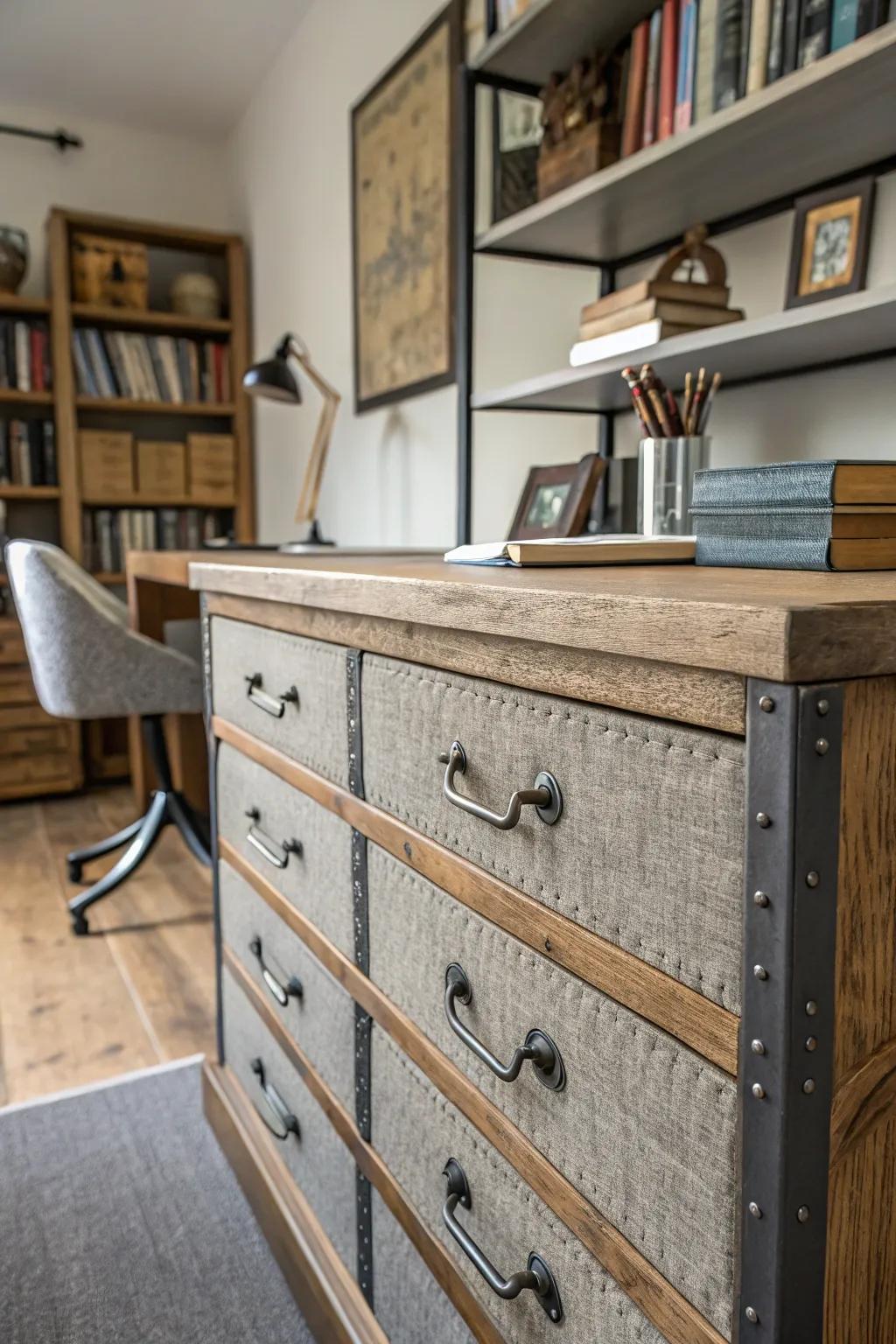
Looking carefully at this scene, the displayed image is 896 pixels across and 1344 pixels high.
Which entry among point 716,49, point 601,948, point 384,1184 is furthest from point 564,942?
point 716,49

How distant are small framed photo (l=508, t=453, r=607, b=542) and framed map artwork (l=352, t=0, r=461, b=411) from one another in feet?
2.33

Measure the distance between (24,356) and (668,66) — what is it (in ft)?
8.96

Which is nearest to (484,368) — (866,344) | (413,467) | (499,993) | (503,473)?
(503,473)

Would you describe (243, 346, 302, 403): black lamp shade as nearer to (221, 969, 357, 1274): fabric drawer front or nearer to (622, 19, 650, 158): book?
(622, 19, 650, 158): book

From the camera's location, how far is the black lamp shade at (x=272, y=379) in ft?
8.07

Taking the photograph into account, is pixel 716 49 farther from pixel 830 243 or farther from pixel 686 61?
pixel 830 243

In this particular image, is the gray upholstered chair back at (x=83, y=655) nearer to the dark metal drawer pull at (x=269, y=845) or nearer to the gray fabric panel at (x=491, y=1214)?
the dark metal drawer pull at (x=269, y=845)

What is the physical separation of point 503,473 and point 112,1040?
1366 millimetres

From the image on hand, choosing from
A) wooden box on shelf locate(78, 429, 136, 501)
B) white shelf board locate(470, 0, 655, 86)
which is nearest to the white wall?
wooden box on shelf locate(78, 429, 136, 501)

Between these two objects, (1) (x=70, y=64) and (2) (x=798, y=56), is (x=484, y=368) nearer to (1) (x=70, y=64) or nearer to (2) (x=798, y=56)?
(2) (x=798, y=56)

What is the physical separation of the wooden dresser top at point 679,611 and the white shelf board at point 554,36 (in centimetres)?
99

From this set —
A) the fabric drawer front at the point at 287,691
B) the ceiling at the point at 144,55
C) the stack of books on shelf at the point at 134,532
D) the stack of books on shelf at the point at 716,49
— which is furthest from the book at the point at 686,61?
the stack of books on shelf at the point at 134,532

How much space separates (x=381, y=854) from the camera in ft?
2.81

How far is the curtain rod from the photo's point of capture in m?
3.37
